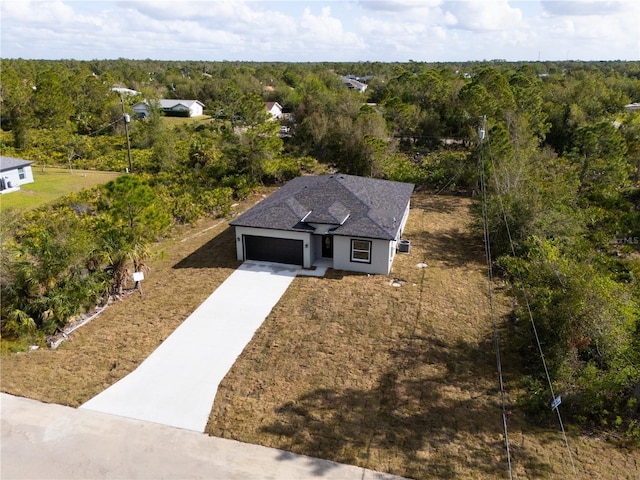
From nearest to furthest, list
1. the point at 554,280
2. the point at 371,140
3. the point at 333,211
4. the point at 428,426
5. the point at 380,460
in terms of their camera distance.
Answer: the point at 380,460 < the point at 428,426 < the point at 554,280 < the point at 333,211 < the point at 371,140

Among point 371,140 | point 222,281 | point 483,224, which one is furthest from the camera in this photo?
point 371,140

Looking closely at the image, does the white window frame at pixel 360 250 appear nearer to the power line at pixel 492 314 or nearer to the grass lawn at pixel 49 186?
the power line at pixel 492 314

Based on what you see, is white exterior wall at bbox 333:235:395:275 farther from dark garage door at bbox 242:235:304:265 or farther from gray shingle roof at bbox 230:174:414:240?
dark garage door at bbox 242:235:304:265

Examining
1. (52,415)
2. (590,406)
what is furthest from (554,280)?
(52,415)

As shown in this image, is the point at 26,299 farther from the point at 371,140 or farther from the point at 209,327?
the point at 371,140

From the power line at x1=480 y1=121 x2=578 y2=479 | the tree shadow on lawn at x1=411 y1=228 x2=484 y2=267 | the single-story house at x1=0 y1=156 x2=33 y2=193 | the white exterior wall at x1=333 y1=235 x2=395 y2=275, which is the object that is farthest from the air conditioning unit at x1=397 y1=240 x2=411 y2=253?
the single-story house at x1=0 y1=156 x2=33 y2=193

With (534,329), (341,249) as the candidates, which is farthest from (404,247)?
(534,329)

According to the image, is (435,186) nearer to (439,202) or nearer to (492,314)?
(439,202)
